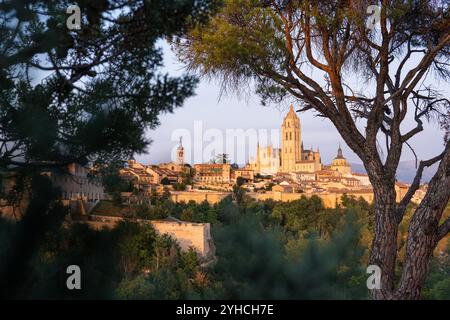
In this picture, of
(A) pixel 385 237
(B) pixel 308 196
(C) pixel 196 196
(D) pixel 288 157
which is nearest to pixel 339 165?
(D) pixel 288 157

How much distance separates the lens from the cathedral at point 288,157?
2977 inches

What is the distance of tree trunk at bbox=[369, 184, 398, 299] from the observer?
3238mm

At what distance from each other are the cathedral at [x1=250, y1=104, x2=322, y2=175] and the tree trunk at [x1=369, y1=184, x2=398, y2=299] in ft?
233

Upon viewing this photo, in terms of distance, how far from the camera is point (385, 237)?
3357 millimetres

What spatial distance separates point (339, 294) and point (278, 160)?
78355 millimetres

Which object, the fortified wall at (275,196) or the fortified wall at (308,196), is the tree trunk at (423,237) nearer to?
the fortified wall at (275,196)

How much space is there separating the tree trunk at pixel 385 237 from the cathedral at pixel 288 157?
71098 mm

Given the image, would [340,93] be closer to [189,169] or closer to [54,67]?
[54,67]

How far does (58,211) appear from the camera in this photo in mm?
1976

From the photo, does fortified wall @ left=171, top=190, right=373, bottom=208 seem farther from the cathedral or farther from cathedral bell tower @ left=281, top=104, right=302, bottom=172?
cathedral bell tower @ left=281, top=104, right=302, bottom=172
